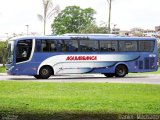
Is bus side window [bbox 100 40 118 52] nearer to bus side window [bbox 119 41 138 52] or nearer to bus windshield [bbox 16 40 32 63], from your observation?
bus side window [bbox 119 41 138 52]

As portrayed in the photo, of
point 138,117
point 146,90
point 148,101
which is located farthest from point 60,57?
point 138,117

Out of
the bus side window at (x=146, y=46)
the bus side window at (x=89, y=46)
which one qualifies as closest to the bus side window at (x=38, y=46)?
the bus side window at (x=89, y=46)

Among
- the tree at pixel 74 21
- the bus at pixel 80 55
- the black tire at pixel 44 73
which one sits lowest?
the black tire at pixel 44 73

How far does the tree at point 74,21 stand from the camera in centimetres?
8306

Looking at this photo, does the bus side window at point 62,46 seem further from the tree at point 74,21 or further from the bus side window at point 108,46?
the tree at point 74,21

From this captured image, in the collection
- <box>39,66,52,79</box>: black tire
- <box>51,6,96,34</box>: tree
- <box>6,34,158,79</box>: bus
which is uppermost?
<box>51,6,96,34</box>: tree

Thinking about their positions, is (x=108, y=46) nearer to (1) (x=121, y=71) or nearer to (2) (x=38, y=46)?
(1) (x=121, y=71)

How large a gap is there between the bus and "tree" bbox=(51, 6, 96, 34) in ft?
164

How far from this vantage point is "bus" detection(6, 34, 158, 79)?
29.7 m

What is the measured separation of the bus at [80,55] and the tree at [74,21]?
49881mm

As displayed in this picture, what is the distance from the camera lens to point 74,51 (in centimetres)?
3092

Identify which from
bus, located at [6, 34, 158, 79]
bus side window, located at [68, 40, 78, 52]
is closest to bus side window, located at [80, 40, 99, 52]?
bus, located at [6, 34, 158, 79]

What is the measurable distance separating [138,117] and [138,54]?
22.5 meters

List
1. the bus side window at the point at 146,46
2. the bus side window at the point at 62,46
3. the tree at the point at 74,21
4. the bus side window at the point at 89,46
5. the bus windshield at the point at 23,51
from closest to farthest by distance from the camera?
1. the bus windshield at the point at 23,51
2. the bus side window at the point at 62,46
3. the bus side window at the point at 89,46
4. the bus side window at the point at 146,46
5. the tree at the point at 74,21
